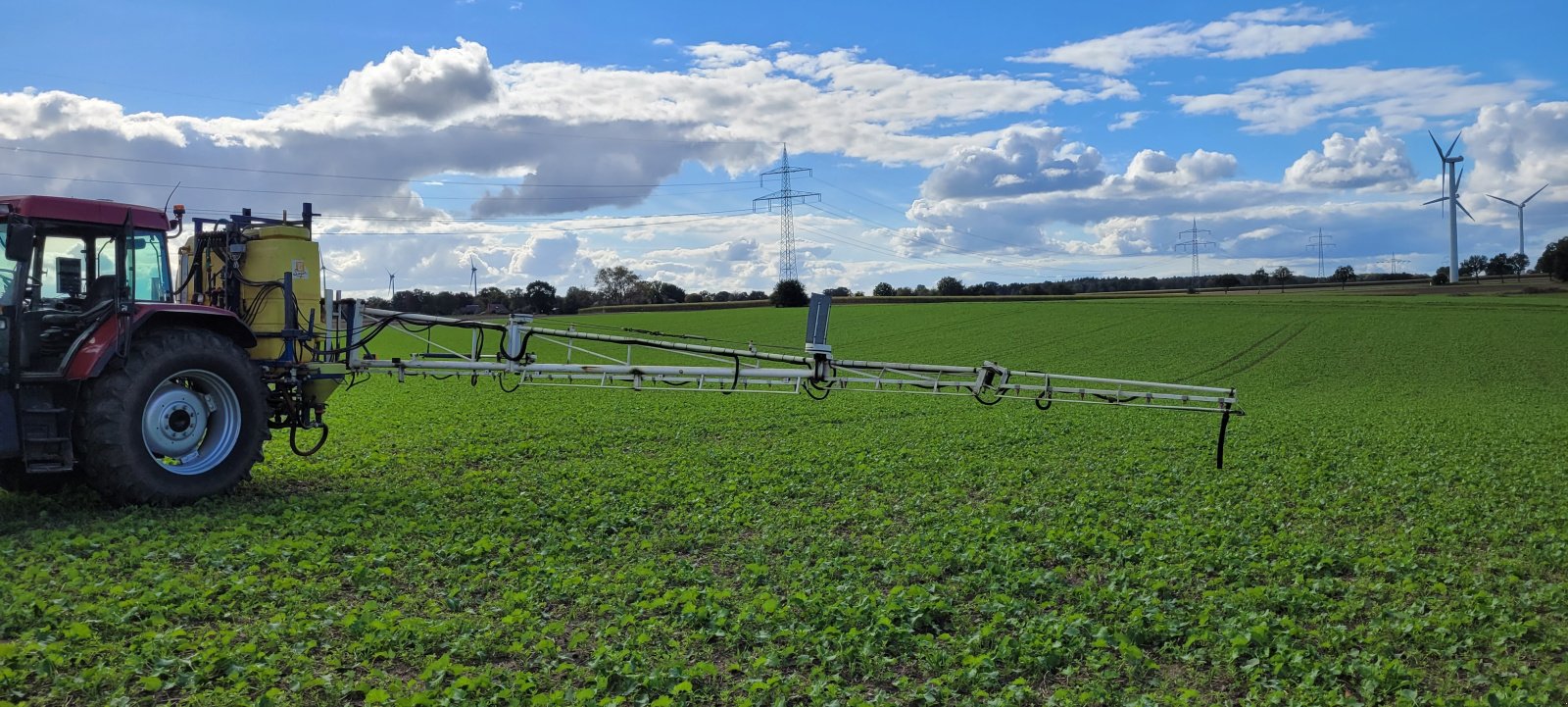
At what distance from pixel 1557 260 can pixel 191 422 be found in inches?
3850

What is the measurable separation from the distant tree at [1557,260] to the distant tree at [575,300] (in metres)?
76.7

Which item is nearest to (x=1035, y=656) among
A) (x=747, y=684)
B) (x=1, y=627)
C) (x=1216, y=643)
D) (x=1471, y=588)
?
(x=1216, y=643)

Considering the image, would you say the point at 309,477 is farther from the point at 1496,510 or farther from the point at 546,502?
the point at 1496,510

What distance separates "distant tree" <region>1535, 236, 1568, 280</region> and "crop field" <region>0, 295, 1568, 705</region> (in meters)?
78.0

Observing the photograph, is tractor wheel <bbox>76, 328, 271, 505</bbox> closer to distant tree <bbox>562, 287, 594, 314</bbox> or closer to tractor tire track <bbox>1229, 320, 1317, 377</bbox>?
tractor tire track <bbox>1229, 320, 1317, 377</bbox>

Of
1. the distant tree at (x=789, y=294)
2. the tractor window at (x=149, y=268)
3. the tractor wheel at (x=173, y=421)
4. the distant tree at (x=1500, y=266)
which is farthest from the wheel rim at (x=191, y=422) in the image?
the distant tree at (x=1500, y=266)

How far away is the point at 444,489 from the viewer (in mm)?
11180

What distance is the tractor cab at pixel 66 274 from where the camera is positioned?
8.61 metres

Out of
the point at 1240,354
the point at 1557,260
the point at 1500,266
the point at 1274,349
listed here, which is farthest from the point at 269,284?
the point at 1500,266

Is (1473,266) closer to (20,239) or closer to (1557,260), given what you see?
(1557,260)

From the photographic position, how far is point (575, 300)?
268ft

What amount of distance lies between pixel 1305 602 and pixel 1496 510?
566cm

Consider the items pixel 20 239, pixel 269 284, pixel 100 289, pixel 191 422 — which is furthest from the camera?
pixel 269 284

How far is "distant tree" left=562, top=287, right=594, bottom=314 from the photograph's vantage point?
77275mm
